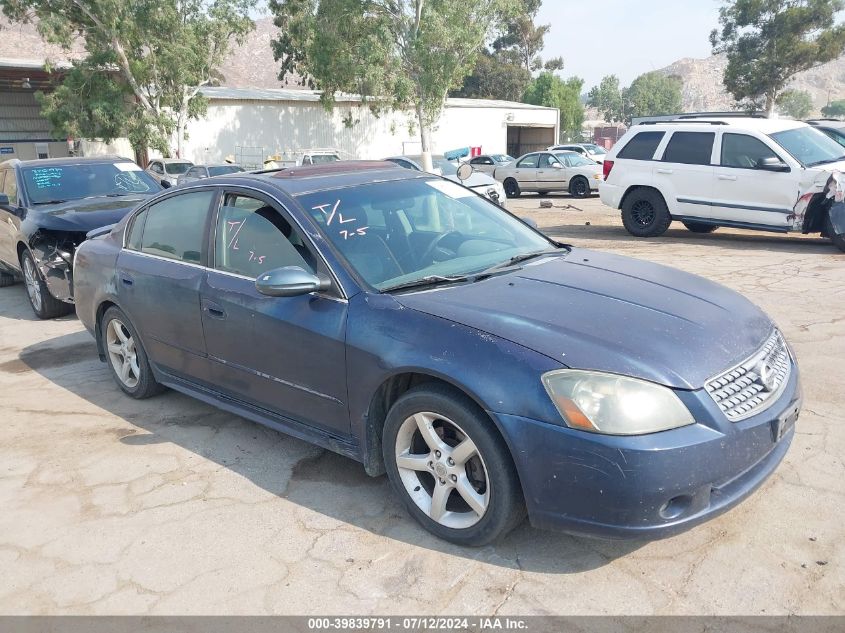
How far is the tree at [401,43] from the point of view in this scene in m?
28.2

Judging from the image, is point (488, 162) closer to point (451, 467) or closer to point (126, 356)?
point (126, 356)

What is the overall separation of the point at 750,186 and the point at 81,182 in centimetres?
899

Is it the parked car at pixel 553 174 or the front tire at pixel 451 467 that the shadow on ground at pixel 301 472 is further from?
the parked car at pixel 553 174

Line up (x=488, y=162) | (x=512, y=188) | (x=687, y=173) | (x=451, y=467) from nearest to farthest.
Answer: (x=451, y=467)
(x=687, y=173)
(x=512, y=188)
(x=488, y=162)

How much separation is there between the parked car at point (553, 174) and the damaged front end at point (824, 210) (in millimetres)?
10829

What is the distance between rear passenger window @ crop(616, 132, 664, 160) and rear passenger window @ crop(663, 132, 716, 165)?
0.82 feet

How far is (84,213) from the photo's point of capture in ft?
24.8

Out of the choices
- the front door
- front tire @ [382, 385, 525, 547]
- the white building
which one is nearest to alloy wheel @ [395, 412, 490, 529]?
front tire @ [382, 385, 525, 547]

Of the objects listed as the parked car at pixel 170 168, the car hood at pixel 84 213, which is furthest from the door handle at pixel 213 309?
the parked car at pixel 170 168

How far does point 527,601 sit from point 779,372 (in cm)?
151

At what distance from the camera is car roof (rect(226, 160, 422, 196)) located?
158 inches

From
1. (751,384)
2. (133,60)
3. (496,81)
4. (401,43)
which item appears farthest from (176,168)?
(496,81)

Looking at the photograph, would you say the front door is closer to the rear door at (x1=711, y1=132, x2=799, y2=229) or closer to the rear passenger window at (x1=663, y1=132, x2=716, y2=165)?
the rear door at (x1=711, y1=132, x2=799, y2=229)

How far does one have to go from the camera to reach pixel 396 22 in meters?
29.0
